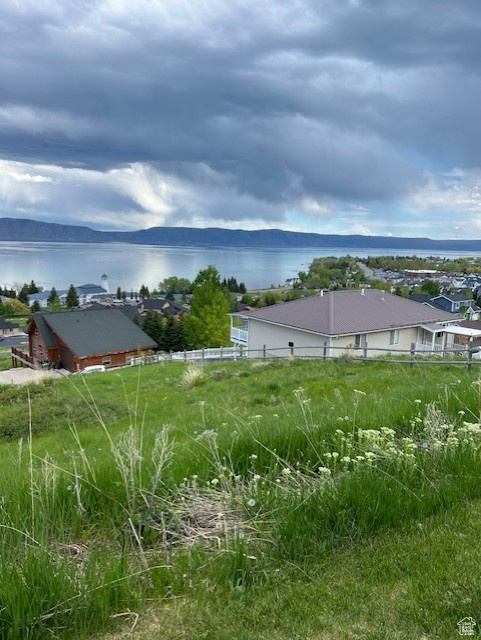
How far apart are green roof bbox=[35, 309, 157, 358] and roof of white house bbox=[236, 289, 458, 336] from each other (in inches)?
461

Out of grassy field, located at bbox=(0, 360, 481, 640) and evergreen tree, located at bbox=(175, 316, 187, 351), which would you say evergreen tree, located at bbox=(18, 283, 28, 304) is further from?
grassy field, located at bbox=(0, 360, 481, 640)

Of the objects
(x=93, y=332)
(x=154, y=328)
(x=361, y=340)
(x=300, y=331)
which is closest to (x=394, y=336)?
(x=361, y=340)

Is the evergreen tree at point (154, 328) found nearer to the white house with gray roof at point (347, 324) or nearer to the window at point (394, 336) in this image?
the white house with gray roof at point (347, 324)

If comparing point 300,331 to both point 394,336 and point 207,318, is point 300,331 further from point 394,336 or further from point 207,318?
point 207,318

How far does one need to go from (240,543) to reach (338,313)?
26.1 meters

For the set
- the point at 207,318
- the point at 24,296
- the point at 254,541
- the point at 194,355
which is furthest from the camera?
the point at 24,296

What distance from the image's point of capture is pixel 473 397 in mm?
5930

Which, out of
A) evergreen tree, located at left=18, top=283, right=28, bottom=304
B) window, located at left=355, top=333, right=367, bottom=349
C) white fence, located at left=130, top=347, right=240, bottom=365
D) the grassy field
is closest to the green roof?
white fence, located at left=130, top=347, right=240, bottom=365

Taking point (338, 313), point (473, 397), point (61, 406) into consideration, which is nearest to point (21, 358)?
point (338, 313)

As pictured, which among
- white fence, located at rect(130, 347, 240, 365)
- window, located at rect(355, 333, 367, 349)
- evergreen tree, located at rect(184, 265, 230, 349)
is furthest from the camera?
evergreen tree, located at rect(184, 265, 230, 349)

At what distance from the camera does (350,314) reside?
93.6ft

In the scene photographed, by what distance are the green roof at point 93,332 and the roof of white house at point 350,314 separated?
461 inches

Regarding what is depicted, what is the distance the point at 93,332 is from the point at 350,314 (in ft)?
68.9

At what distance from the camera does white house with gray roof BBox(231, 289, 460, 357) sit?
27.0m
